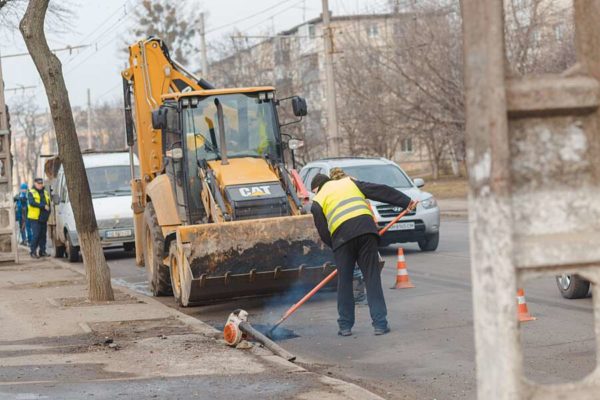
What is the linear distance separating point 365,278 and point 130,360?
2596mm

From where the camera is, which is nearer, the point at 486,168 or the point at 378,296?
the point at 486,168

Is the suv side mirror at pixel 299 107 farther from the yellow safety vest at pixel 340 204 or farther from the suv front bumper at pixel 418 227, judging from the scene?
the suv front bumper at pixel 418 227

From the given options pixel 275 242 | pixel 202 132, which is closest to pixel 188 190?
pixel 202 132

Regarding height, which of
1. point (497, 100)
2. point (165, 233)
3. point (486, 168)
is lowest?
point (165, 233)

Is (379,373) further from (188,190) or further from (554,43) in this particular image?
(554,43)

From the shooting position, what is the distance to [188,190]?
45.3 feet

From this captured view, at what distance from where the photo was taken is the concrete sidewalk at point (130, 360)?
7.62 metres

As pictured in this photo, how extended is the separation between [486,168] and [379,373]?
5.20 m

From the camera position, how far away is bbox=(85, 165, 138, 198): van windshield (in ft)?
75.8

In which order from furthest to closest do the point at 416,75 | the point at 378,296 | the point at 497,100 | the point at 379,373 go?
the point at 416,75 < the point at 378,296 < the point at 379,373 < the point at 497,100

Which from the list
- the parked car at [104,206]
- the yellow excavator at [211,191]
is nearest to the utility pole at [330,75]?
the parked car at [104,206]

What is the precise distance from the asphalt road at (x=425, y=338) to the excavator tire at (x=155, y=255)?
36cm

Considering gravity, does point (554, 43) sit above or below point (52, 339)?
above

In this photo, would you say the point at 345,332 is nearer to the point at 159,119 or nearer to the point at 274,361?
the point at 274,361
